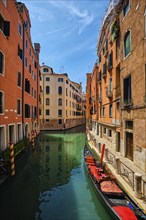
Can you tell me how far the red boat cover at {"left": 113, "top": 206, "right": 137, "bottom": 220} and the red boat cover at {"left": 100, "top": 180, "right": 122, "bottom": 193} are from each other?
110 centimetres

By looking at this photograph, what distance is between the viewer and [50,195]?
8.45m

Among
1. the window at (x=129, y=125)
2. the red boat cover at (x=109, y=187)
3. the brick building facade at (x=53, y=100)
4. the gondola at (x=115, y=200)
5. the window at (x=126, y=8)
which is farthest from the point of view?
the brick building facade at (x=53, y=100)

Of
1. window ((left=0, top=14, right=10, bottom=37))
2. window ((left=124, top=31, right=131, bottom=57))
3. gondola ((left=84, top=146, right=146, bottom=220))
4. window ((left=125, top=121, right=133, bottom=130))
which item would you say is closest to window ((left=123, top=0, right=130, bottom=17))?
window ((left=124, top=31, right=131, bottom=57))

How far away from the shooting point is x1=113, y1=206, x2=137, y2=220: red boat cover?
5.48m

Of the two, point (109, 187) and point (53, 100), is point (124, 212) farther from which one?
point (53, 100)

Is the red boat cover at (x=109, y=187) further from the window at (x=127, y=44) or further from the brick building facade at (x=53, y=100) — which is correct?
the brick building facade at (x=53, y=100)

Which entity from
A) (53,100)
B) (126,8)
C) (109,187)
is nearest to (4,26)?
(126,8)

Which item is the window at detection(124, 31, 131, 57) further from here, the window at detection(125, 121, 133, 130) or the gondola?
the gondola

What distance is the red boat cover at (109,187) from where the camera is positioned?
728 cm

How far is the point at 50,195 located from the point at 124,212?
4122 mm

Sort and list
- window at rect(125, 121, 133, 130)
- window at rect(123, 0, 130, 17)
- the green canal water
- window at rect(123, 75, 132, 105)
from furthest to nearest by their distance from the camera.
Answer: window at rect(123, 0, 130, 17), window at rect(123, 75, 132, 105), window at rect(125, 121, 133, 130), the green canal water

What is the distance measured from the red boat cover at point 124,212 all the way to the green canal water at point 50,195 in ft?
2.53

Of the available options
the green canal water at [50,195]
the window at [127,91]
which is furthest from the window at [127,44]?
the green canal water at [50,195]

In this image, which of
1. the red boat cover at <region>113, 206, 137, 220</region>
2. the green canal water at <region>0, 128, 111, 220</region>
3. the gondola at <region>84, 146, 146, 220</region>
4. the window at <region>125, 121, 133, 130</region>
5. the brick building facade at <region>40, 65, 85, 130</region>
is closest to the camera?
the red boat cover at <region>113, 206, 137, 220</region>
